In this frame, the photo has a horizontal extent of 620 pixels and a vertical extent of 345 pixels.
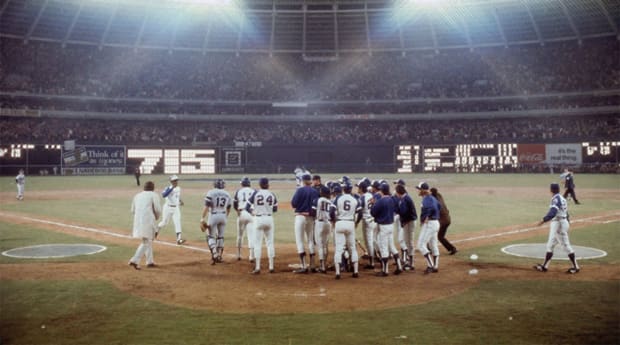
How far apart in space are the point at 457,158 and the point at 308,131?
19.8 m

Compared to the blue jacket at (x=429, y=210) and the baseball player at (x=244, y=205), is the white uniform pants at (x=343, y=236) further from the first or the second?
the baseball player at (x=244, y=205)

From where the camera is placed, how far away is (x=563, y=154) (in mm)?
56125

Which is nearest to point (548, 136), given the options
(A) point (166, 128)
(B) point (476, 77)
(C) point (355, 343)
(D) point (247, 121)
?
(B) point (476, 77)

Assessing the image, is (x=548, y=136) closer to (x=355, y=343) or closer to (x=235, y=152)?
(x=235, y=152)

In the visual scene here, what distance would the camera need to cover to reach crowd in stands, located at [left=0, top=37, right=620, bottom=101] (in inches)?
2386

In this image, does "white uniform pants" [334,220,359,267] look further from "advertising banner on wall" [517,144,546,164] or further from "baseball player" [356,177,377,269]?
"advertising banner on wall" [517,144,546,164]

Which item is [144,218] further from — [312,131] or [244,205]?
[312,131]

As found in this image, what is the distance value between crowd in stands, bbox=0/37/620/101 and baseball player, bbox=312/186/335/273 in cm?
5627

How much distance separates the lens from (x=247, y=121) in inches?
2596

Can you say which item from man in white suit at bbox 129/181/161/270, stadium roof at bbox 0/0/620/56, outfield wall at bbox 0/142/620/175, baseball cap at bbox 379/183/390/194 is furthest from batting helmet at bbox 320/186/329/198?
stadium roof at bbox 0/0/620/56

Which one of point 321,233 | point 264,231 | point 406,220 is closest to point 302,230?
point 321,233

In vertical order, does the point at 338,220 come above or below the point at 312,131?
below

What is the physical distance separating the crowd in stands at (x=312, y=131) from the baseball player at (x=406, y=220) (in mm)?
48554

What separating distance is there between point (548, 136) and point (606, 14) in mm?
16072
